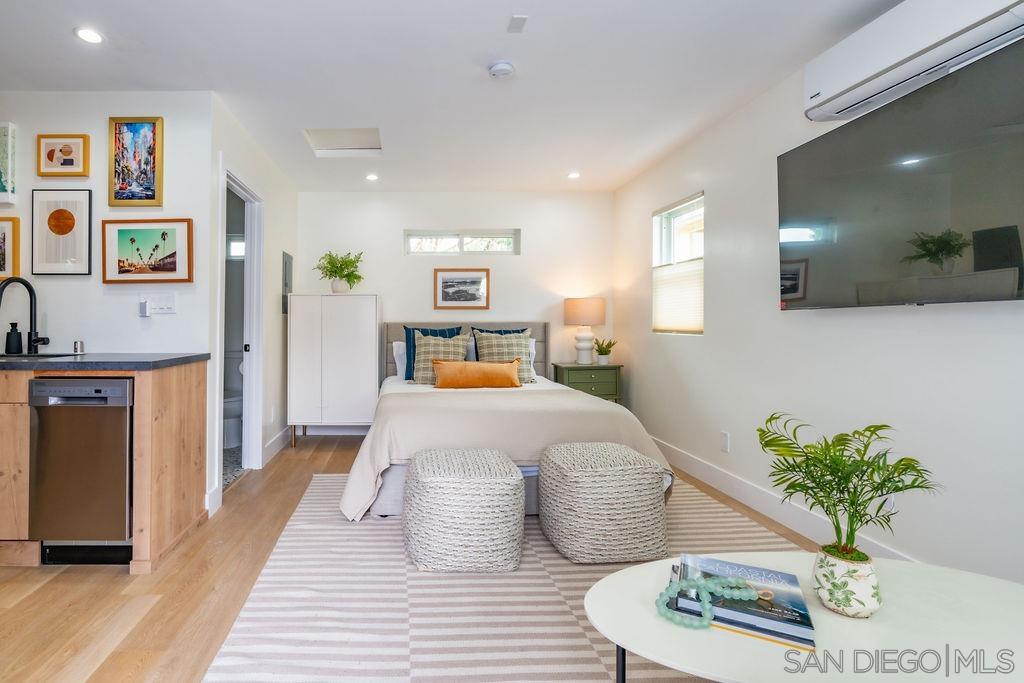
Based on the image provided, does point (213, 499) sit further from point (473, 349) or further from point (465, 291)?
point (465, 291)

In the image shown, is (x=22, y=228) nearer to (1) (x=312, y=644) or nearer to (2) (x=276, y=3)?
(2) (x=276, y=3)

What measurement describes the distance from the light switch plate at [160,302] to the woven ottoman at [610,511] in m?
2.34

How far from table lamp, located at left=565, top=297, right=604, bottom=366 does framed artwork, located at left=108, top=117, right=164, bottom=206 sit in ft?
11.0

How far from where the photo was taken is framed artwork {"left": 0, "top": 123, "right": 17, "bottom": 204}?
121 inches

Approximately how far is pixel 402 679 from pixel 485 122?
3.13 meters

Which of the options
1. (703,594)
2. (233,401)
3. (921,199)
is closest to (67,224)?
(233,401)

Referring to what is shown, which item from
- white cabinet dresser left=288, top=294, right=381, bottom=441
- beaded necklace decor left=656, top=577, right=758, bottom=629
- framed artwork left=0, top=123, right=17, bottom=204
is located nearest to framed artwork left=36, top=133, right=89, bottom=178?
framed artwork left=0, top=123, right=17, bottom=204

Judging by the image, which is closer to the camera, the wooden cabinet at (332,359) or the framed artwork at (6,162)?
the framed artwork at (6,162)

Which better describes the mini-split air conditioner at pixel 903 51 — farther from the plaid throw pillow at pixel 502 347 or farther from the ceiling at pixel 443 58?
the plaid throw pillow at pixel 502 347

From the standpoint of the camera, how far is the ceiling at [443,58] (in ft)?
7.78

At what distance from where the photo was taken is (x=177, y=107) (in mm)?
3162

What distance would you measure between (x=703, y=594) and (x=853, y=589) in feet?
1.08

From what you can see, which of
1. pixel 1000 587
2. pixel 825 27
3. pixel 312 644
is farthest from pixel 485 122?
pixel 1000 587
